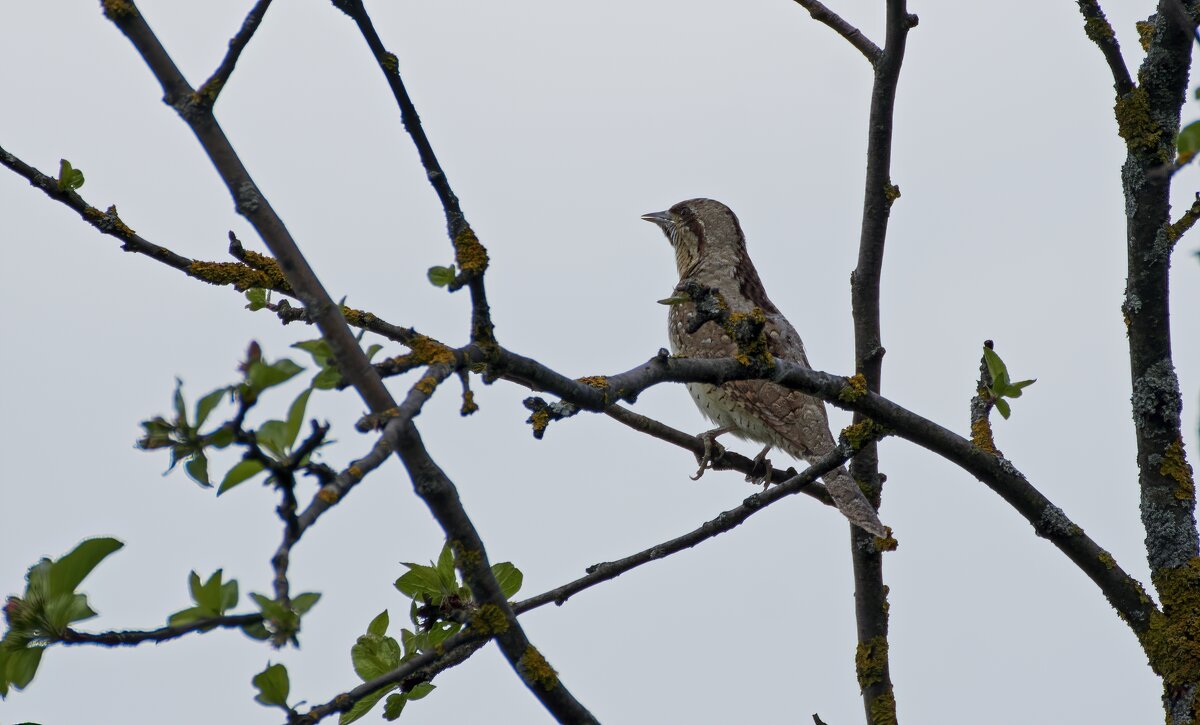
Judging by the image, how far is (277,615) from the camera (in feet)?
5.08

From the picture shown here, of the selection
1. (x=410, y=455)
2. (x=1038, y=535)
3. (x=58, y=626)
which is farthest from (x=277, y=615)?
(x=1038, y=535)

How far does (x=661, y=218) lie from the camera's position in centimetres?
870

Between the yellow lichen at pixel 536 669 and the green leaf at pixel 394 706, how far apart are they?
0.56 m

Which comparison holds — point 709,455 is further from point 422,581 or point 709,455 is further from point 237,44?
point 237,44

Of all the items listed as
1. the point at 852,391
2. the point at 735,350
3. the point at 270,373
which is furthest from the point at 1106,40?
the point at 270,373

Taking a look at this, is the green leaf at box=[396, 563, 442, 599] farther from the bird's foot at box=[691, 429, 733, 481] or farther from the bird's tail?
the bird's foot at box=[691, 429, 733, 481]

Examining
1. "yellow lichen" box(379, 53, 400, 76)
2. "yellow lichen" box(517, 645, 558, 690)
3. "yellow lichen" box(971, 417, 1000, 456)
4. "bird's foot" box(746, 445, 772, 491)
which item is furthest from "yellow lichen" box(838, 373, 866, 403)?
"bird's foot" box(746, 445, 772, 491)

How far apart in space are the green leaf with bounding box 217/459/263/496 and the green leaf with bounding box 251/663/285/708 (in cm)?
43

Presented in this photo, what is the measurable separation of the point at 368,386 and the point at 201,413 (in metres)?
0.25

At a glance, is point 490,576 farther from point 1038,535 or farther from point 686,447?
point 686,447

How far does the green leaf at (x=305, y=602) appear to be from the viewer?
1.63 meters

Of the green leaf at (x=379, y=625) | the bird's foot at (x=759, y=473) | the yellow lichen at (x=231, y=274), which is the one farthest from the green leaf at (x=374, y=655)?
the bird's foot at (x=759, y=473)

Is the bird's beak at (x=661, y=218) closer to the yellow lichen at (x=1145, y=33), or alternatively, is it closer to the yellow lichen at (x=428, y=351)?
the yellow lichen at (x=1145, y=33)

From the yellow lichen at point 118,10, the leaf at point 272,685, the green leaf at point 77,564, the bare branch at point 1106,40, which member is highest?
the bare branch at point 1106,40
